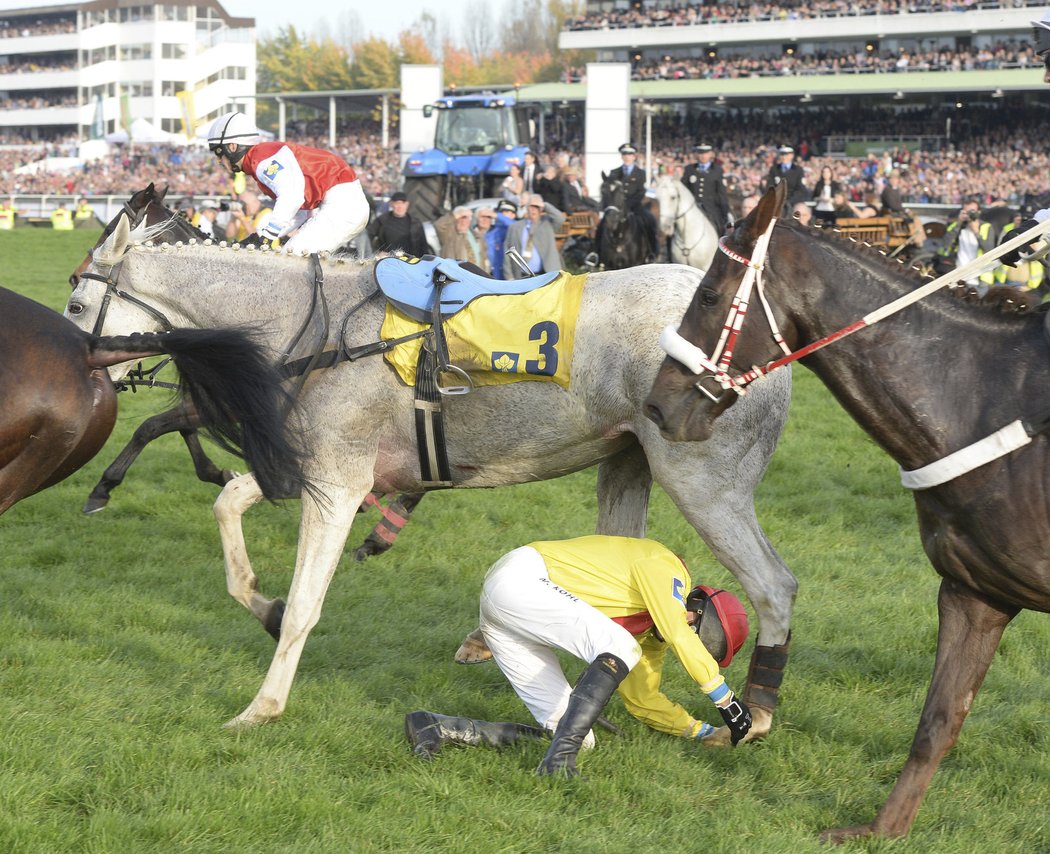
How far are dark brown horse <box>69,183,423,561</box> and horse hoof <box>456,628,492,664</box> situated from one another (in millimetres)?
1007

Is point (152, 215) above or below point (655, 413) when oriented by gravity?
above

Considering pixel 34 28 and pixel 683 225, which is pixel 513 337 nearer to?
pixel 683 225

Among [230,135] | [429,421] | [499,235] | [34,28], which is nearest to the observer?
[429,421]

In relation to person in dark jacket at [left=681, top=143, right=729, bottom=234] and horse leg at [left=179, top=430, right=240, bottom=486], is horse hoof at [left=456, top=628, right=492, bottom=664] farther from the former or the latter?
person in dark jacket at [left=681, top=143, right=729, bottom=234]

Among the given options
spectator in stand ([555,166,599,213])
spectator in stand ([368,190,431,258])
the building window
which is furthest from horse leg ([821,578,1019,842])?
the building window

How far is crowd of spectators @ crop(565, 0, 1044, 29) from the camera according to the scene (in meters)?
46.7

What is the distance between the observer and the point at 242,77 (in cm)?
7694

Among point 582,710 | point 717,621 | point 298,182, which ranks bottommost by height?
point 582,710

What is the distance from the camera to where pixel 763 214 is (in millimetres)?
3211

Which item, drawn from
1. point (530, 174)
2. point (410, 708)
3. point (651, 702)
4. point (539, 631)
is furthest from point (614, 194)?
point (539, 631)

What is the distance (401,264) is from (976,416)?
224 cm

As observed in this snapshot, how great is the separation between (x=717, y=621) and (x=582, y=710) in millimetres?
600

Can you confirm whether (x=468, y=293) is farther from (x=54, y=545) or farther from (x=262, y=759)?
(x=54, y=545)

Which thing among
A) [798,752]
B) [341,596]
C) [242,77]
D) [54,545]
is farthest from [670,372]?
[242,77]
